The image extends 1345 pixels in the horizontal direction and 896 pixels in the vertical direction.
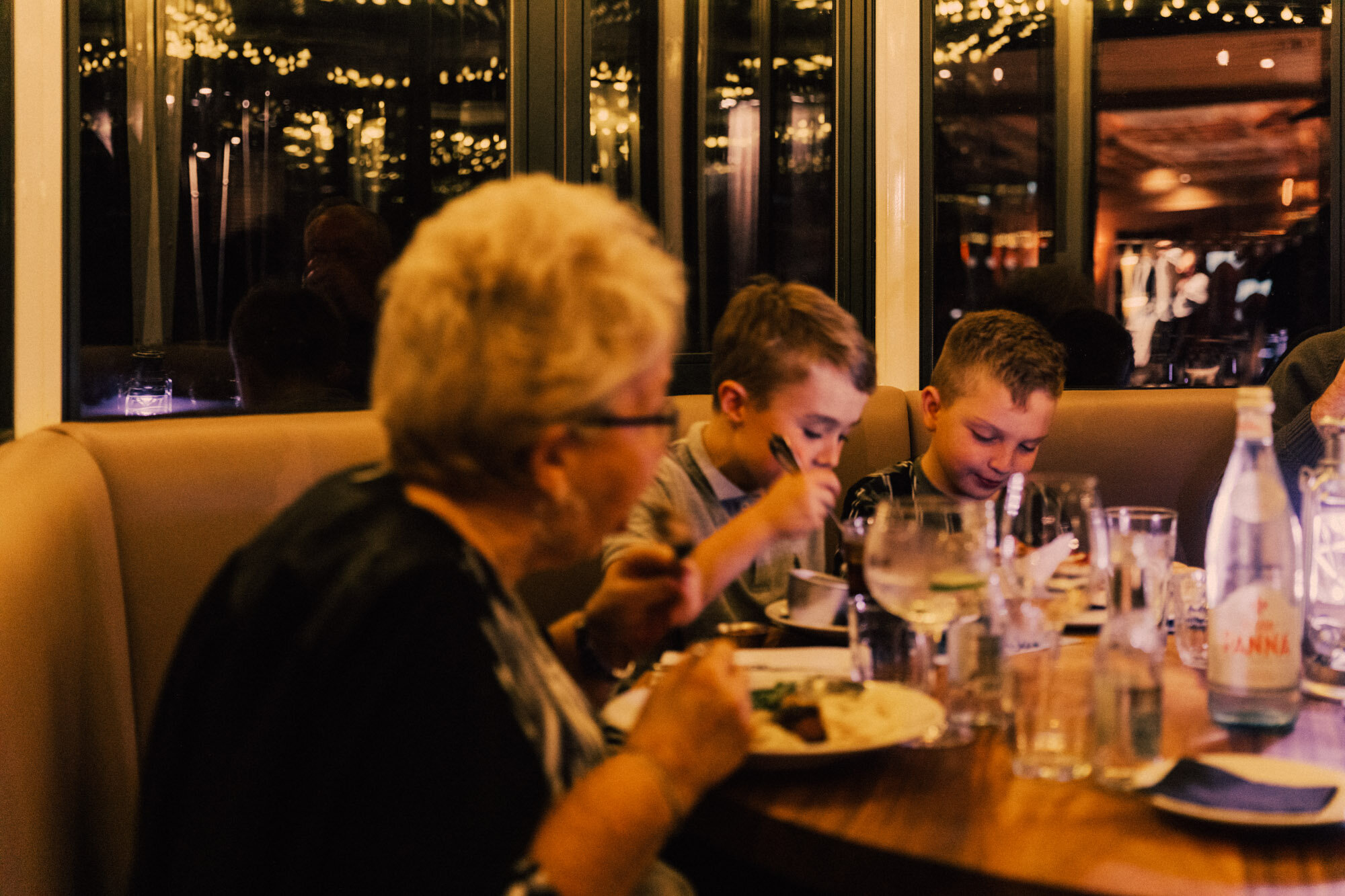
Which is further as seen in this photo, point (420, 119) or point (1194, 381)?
point (1194, 381)

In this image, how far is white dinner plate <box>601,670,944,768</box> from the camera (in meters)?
1.03

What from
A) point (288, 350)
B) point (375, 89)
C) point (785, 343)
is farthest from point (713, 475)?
point (375, 89)

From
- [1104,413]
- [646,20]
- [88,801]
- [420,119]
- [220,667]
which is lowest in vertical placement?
[88,801]

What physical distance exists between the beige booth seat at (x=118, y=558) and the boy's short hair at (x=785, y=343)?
0.62 m

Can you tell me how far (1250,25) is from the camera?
3.84m

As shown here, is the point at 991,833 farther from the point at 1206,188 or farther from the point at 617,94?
the point at 1206,188

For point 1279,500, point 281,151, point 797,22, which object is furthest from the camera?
point 797,22

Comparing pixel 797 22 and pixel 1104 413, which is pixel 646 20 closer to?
pixel 797 22

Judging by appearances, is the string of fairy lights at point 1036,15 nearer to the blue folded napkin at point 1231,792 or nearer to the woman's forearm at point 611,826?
the blue folded napkin at point 1231,792

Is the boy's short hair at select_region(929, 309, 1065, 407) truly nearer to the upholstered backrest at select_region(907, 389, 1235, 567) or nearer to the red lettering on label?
the upholstered backrest at select_region(907, 389, 1235, 567)

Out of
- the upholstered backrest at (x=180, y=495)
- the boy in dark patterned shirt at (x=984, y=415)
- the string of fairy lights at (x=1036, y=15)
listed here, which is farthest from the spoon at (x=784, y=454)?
the string of fairy lights at (x=1036, y=15)

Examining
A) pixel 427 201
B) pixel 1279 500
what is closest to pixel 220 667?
pixel 1279 500

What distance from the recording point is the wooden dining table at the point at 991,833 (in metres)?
0.83

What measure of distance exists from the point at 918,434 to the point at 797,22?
148cm
